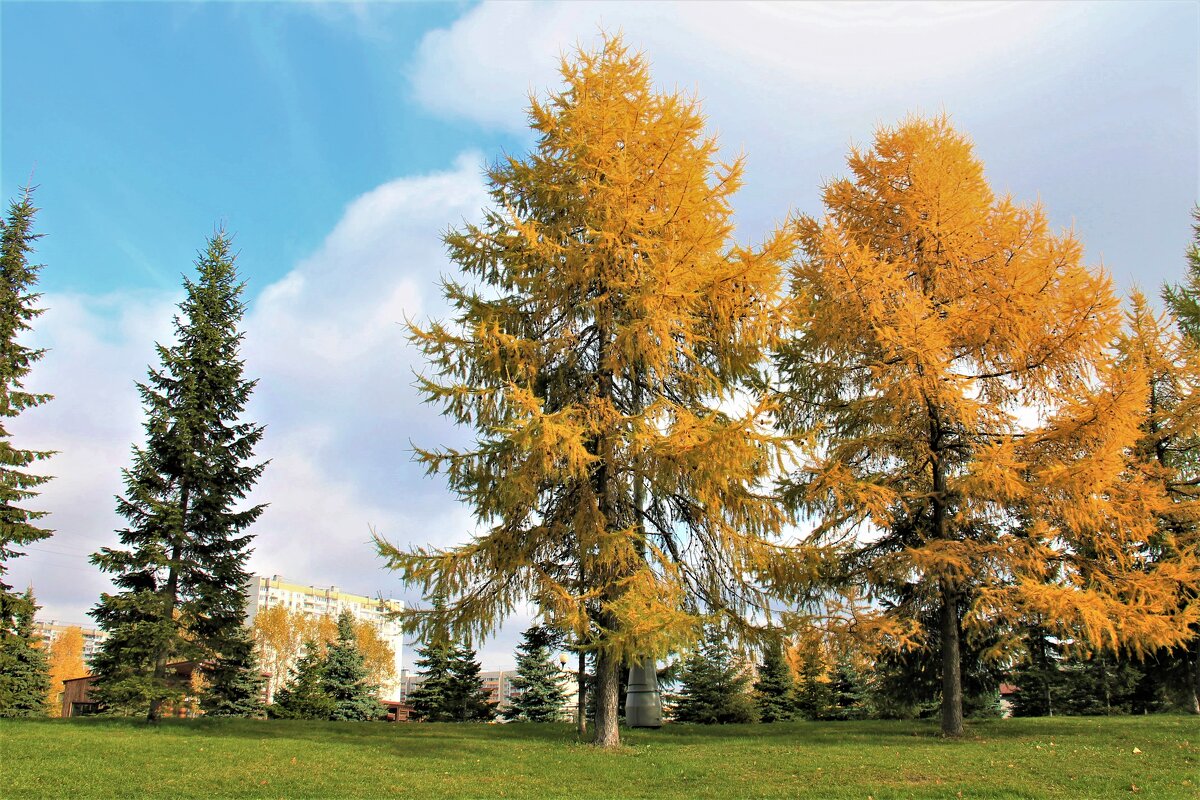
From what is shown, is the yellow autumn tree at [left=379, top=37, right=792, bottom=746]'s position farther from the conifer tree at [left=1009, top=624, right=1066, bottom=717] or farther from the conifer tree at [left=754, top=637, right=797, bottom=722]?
the conifer tree at [left=754, top=637, right=797, bottom=722]

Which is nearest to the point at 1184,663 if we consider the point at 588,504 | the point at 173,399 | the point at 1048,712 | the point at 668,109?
the point at 1048,712

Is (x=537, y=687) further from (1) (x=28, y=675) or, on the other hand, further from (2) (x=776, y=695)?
(1) (x=28, y=675)

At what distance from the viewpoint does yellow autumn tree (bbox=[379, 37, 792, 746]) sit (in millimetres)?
11039

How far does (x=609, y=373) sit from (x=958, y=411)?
18.7 ft

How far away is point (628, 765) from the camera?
9.47 metres

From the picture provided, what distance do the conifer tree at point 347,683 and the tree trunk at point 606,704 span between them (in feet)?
72.0

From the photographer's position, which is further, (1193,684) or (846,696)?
(846,696)

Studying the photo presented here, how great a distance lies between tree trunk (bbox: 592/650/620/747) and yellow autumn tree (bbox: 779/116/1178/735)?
14.1 feet

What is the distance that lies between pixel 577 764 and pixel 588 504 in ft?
11.7

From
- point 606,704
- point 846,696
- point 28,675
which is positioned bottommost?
point 28,675

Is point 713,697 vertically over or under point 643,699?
under

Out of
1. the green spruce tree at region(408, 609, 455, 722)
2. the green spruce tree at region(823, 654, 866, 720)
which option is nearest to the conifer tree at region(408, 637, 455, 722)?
the green spruce tree at region(408, 609, 455, 722)

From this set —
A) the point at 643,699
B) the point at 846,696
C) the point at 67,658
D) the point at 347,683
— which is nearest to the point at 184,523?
the point at 643,699

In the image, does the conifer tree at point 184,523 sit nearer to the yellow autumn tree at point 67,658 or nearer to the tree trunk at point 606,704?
the tree trunk at point 606,704
